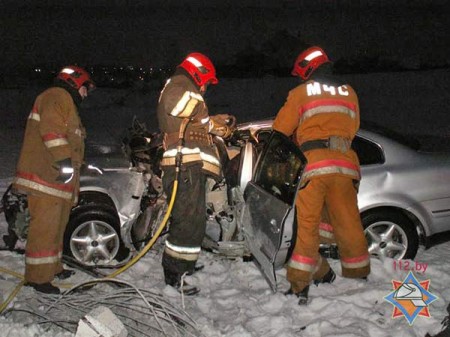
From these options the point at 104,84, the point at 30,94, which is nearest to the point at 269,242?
the point at 30,94

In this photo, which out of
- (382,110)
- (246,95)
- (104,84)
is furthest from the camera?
(104,84)

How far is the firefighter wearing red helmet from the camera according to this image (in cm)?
387

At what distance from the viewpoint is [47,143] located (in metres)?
3.78

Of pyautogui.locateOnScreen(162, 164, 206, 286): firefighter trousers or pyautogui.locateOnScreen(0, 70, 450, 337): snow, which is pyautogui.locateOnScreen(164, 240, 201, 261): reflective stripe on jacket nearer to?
pyautogui.locateOnScreen(162, 164, 206, 286): firefighter trousers

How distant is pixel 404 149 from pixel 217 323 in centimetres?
236

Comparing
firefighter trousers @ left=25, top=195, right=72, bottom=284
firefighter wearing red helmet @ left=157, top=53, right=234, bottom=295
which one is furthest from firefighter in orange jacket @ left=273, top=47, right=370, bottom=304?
firefighter trousers @ left=25, top=195, right=72, bottom=284

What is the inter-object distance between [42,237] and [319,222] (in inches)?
89.7

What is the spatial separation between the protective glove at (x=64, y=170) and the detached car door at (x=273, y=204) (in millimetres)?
1472

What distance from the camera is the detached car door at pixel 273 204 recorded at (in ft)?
11.3

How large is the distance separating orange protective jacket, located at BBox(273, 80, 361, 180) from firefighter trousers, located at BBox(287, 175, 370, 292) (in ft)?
0.31

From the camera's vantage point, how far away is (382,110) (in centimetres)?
1761

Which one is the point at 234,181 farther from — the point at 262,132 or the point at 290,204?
the point at 290,204

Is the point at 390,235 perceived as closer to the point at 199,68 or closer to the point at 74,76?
the point at 199,68

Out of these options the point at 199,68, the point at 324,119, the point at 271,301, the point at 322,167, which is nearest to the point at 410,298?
the point at 271,301
